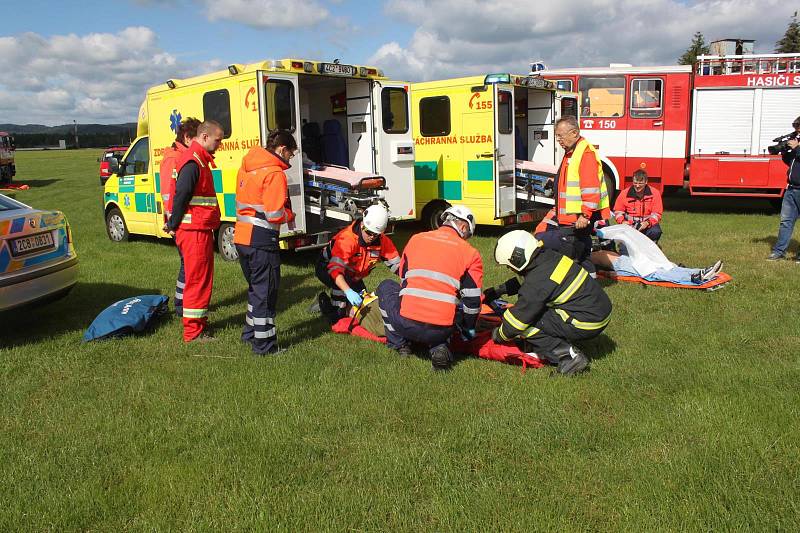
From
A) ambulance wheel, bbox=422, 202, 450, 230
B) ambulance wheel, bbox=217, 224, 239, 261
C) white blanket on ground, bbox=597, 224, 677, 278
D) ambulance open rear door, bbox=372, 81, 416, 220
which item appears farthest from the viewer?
ambulance wheel, bbox=422, 202, 450, 230

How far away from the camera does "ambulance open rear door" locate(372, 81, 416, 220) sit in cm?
911

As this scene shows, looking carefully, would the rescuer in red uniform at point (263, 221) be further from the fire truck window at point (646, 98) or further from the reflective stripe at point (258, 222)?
the fire truck window at point (646, 98)

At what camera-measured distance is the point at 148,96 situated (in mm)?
9555

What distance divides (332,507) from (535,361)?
223 cm

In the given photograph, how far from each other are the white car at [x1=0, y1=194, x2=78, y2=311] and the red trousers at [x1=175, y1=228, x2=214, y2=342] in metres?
1.23

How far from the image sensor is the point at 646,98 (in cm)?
1311

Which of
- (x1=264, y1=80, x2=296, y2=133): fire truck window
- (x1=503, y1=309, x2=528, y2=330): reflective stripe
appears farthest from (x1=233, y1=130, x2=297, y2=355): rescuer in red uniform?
(x1=264, y1=80, x2=296, y2=133): fire truck window

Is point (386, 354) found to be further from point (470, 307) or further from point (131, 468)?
point (131, 468)

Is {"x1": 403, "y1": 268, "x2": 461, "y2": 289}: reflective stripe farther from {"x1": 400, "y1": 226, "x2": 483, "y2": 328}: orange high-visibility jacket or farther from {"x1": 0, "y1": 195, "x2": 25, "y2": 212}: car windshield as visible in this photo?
{"x1": 0, "y1": 195, "x2": 25, "y2": 212}: car windshield

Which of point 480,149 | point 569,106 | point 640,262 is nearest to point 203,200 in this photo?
point 640,262

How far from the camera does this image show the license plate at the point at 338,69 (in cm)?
814

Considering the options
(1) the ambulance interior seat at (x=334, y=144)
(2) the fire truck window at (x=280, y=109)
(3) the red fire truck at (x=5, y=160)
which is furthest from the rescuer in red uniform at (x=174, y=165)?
(3) the red fire truck at (x=5, y=160)

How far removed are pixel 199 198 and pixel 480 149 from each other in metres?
5.79

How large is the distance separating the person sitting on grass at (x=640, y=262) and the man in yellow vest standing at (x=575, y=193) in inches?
60.2
